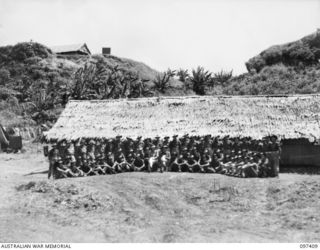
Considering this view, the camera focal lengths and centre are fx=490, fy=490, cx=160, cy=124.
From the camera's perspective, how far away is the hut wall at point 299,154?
15.0 meters

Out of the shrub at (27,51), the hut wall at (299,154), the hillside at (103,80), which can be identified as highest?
the shrub at (27,51)

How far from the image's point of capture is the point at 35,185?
42.7 ft

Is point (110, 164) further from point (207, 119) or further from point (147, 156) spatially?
point (207, 119)

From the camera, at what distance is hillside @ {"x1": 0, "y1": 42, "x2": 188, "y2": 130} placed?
93.0 ft

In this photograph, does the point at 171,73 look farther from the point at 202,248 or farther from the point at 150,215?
the point at 202,248

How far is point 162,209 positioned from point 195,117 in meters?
5.67

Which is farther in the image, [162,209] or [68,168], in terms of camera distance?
[68,168]

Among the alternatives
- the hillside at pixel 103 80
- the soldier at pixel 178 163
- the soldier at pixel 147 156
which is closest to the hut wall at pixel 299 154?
the soldier at pixel 178 163

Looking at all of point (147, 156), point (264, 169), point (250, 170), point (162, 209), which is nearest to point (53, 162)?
point (147, 156)

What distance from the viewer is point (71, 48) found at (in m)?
51.6

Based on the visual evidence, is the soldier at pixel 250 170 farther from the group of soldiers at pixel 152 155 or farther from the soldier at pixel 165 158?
the soldier at pixel 165 158

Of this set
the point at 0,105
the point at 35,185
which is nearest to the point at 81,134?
the point at 35,185

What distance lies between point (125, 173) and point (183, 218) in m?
4.60

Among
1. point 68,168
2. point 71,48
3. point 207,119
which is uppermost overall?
point 71,48
